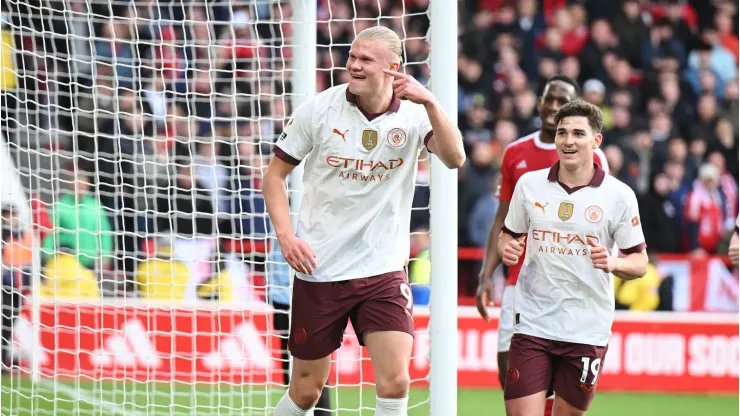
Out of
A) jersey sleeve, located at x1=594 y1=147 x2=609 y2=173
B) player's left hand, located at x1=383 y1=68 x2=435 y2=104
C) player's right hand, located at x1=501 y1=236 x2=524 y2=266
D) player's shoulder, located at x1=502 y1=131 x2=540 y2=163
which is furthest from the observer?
player's shoulder, located at x1=502 y1=131 x2=540 y2=163

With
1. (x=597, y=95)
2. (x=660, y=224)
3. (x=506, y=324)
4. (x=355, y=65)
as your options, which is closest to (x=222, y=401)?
(x=506, y=324)

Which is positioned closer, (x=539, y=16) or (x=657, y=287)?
(x=657, y=287)

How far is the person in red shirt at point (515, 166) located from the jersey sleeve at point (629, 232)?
930 mm

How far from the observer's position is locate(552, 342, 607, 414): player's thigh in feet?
17.7

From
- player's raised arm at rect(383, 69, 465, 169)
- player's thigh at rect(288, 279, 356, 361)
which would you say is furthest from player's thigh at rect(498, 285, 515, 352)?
player's raised arm at rect(383, 69, 465, 169)

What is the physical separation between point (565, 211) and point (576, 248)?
168 millimetres

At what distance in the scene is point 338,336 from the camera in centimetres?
538

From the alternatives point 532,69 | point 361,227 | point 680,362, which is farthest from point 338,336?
point 532,69

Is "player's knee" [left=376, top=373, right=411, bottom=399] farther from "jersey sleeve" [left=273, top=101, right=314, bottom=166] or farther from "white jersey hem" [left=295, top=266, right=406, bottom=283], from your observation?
"jersey sleeve" [left=273, top=101, right=314, bottom=166]

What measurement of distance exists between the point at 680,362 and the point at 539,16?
214 inches

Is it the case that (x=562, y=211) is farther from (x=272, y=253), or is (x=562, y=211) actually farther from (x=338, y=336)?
(x=272, y=253)

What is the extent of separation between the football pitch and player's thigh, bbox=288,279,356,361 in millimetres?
2015

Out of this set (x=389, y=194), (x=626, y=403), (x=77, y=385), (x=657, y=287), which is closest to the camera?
(x=389, y=194)

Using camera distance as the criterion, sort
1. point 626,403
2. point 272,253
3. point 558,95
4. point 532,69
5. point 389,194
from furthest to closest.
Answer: point 532,69 → point 626,403 → point 272,253 → point 558,95 → point 389,194
